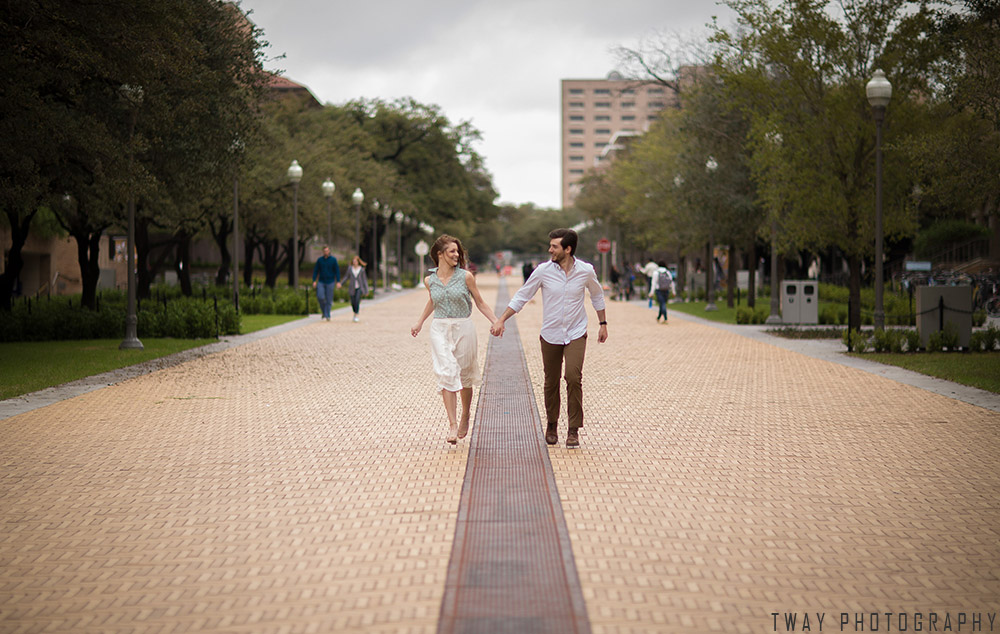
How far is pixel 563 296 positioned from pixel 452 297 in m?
0.87

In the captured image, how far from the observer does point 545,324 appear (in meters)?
8.28

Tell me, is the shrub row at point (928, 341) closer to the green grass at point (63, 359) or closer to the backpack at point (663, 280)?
the backpack at point (663, 280)

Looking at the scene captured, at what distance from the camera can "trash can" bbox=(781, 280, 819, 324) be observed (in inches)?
977

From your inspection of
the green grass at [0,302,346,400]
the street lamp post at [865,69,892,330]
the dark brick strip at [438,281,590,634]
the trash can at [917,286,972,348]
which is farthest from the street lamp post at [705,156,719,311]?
the dark brick strip at [438,281,590,634]

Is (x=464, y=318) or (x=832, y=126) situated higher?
(x=832, y=126)

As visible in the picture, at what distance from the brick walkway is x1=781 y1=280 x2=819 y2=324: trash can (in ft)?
42.3

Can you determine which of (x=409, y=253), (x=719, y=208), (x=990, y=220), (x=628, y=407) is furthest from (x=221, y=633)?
(x=409, y=253)

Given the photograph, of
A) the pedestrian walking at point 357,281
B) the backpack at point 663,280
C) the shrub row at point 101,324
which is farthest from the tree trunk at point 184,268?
the backpack at point 663,280

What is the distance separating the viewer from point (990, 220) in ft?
174

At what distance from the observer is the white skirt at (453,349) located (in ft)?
27.3

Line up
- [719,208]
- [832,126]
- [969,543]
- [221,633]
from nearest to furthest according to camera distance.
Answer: [221,633] → [969,543] → [832,126] → [719,208]

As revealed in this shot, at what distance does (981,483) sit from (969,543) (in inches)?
67.1

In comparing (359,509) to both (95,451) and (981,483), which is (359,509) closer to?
(95,451)

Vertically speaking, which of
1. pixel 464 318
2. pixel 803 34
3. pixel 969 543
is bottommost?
pixel 969 543
